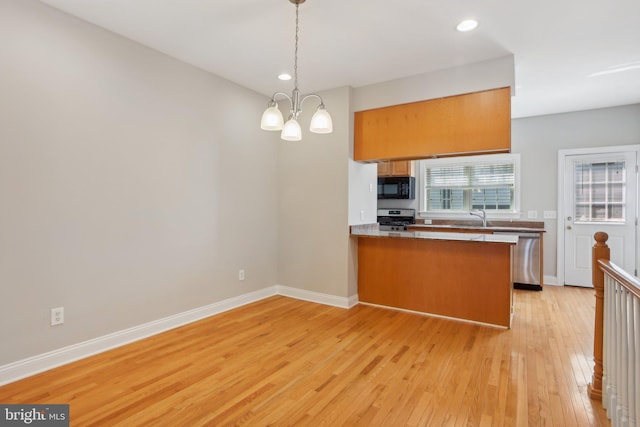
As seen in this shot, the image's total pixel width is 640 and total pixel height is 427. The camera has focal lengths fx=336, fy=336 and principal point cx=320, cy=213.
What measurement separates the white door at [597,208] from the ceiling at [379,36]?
140 cm

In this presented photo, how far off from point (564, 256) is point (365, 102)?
406 cm

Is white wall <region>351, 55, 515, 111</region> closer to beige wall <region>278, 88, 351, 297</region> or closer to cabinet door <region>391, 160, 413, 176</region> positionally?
beige wall <region>278, 88, 351, 297</region>

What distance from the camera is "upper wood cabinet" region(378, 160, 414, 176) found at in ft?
19.6

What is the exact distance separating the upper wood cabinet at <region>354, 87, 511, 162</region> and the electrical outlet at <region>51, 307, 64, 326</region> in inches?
130

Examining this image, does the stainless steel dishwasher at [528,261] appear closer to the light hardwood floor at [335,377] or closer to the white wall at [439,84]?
the light hardwood floor at [335,377]

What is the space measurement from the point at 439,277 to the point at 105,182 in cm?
Answer: 346

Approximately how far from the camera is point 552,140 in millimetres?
5383

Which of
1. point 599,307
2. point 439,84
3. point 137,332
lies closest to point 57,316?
point 137,332

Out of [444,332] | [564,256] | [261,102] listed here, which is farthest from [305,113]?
[564,256]

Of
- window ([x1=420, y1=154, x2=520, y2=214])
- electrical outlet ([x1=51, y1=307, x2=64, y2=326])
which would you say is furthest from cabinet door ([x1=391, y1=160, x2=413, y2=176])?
electrical outlet ([x1=51, y1=307, x2=64, y2=326])

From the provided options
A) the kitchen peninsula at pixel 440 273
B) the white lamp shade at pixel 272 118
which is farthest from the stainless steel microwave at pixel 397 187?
the white lamp shade at pixel 272 118

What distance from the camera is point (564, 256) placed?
17.4 feet

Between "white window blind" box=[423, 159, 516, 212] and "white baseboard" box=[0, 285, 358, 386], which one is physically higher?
"white window blind" box=[423, 159, 516, 212]

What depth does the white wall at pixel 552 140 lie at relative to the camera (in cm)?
498
